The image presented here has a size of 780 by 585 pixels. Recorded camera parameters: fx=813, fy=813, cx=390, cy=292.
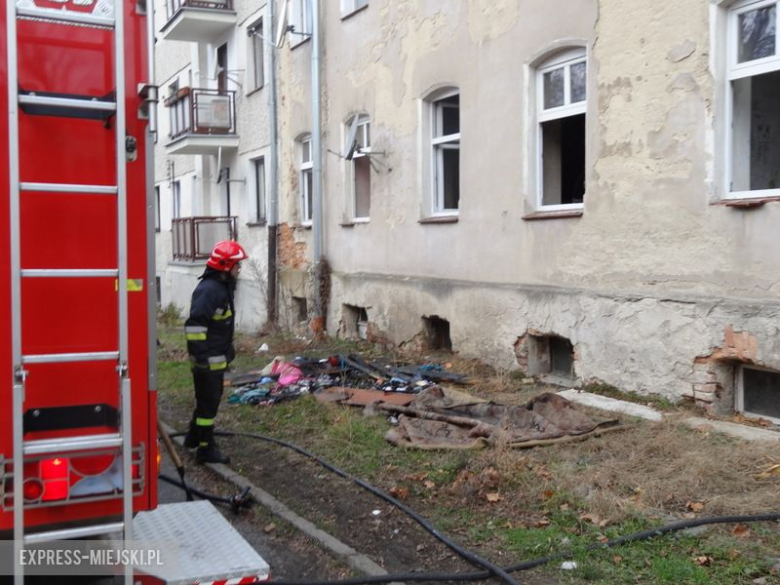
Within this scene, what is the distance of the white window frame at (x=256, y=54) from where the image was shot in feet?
58.3

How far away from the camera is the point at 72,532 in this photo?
3467 mm

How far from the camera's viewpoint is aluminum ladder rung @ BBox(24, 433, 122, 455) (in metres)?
3.47

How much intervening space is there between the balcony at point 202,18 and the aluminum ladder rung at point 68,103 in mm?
16320

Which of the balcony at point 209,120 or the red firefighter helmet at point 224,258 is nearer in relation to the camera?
the red firefighter helmet at point 224,258

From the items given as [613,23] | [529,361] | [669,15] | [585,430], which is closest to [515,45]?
[613,23]

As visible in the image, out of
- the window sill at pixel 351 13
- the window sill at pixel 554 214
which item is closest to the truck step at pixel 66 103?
the window sill at pixel 554 214

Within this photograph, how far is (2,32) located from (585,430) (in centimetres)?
522

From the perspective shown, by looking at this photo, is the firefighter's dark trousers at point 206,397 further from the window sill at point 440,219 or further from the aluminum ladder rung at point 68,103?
the window sill at point 440,219

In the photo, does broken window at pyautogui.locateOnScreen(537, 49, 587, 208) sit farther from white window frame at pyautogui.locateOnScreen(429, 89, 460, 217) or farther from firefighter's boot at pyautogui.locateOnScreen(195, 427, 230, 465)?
firefighter's boot at pyautogui.locateOnScreen(195, 427, 230, 465)

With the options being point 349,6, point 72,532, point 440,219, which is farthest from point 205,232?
point 72,532

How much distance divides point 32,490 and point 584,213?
645 cm

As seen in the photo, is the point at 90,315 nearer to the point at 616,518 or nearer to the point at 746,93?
the point at 616,518

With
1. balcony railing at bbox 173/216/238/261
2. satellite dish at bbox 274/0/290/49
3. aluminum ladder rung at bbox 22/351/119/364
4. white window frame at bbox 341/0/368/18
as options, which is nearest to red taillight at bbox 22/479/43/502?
aluminum ladder rung at bbox 22/351/119/364

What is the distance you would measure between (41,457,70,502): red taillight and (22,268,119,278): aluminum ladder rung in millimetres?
797
